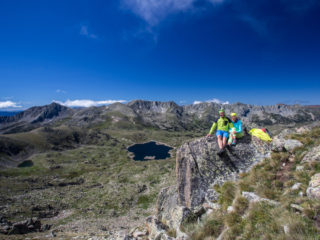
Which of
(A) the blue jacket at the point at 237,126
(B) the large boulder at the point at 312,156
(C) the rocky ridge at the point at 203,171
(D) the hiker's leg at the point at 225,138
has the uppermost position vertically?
(A) the blue jacket at the point at 237,126

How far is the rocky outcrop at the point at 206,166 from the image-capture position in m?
11.5

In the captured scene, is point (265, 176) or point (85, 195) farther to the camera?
point (85, 195)

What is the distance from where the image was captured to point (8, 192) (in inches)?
2581

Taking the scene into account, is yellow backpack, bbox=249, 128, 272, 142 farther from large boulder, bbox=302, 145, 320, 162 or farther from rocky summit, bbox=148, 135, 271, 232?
large boulder, bbox=302, 145, 320, 162

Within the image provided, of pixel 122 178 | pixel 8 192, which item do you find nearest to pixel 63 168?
pixel 8 192

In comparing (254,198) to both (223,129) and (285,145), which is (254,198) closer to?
(223,129)

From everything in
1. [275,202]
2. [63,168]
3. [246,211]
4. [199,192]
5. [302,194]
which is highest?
[302,194]

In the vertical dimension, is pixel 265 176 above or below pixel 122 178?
above

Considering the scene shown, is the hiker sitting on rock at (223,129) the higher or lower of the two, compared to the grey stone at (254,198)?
higher

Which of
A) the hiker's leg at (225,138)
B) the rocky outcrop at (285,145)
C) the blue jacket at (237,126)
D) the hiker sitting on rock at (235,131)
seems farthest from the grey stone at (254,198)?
the blue jacket at (237,126)

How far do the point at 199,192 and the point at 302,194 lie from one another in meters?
6.22

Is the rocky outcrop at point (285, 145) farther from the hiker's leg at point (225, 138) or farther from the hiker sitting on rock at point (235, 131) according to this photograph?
the hiker's leg at point (225, 138)

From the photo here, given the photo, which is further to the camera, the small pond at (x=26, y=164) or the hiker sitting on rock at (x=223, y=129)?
the small pond at (x=26, y=164)

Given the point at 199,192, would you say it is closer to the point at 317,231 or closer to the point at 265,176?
the point at 265,176
